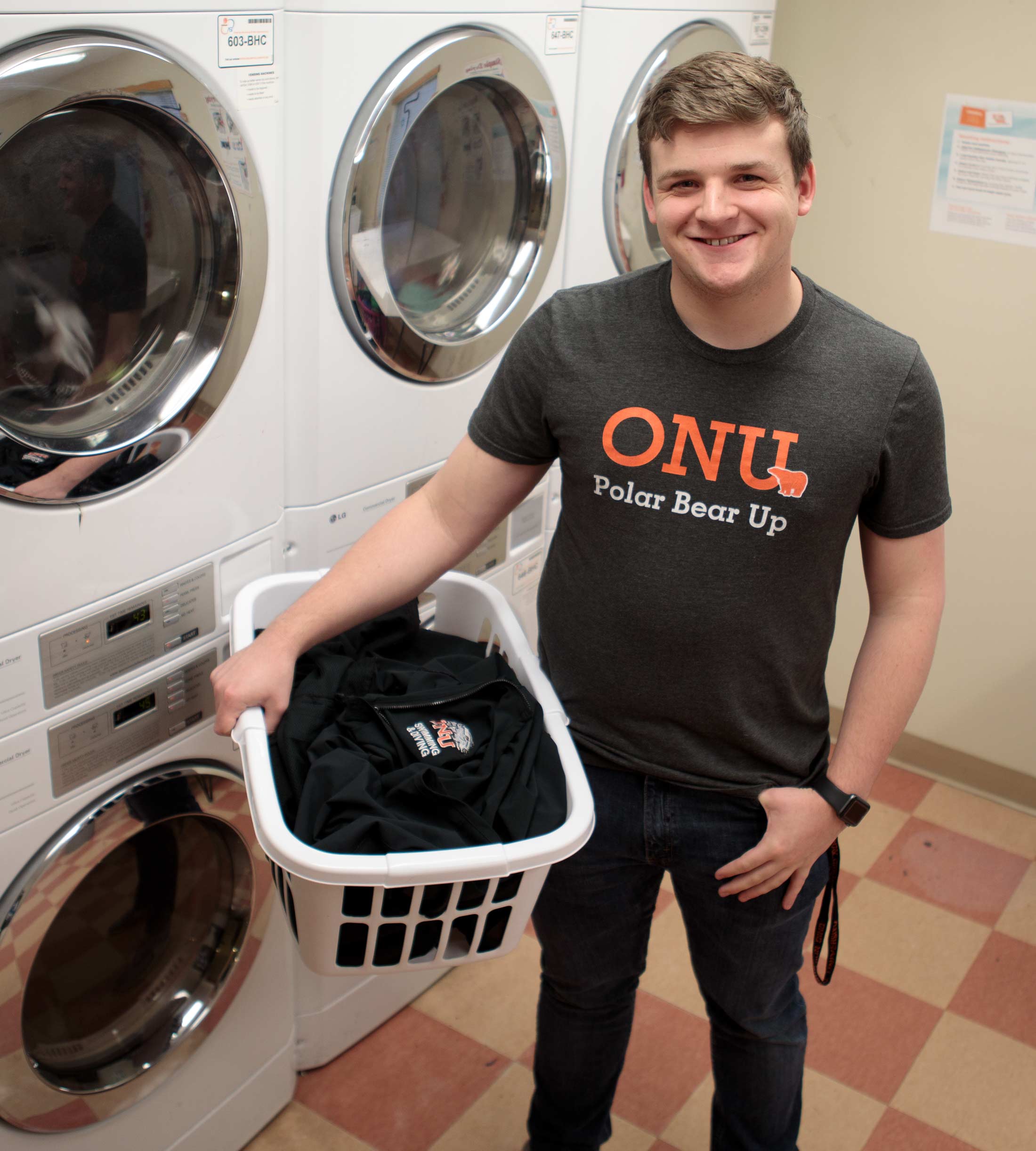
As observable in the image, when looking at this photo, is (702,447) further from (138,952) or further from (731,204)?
(138,952)

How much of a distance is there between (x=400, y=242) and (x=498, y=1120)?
1314 millimetres

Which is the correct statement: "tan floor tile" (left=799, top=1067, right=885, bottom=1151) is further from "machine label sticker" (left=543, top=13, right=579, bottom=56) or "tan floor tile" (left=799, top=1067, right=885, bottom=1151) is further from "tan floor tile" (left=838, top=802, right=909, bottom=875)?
"machine label sticker" (left=543, top=13, right=579, bottom=56)

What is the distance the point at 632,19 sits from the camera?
1.88 meters

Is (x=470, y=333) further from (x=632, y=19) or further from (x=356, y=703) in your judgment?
(x=356, y=703)

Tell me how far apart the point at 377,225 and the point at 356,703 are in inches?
25.3

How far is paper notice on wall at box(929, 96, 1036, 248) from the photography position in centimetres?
217

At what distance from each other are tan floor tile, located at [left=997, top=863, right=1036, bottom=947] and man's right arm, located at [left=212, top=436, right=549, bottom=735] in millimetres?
1475

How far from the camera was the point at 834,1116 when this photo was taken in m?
1.83

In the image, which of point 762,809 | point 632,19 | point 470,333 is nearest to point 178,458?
point 470,333

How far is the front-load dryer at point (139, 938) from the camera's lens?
135cm

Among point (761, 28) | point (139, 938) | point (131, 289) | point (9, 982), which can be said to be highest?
point (761, 28)

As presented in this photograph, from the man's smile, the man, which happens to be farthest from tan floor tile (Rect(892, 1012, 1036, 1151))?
the man's smile

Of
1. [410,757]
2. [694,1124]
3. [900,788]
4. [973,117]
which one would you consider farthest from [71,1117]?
[973,117]

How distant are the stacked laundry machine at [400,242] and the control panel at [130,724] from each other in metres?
0.23
